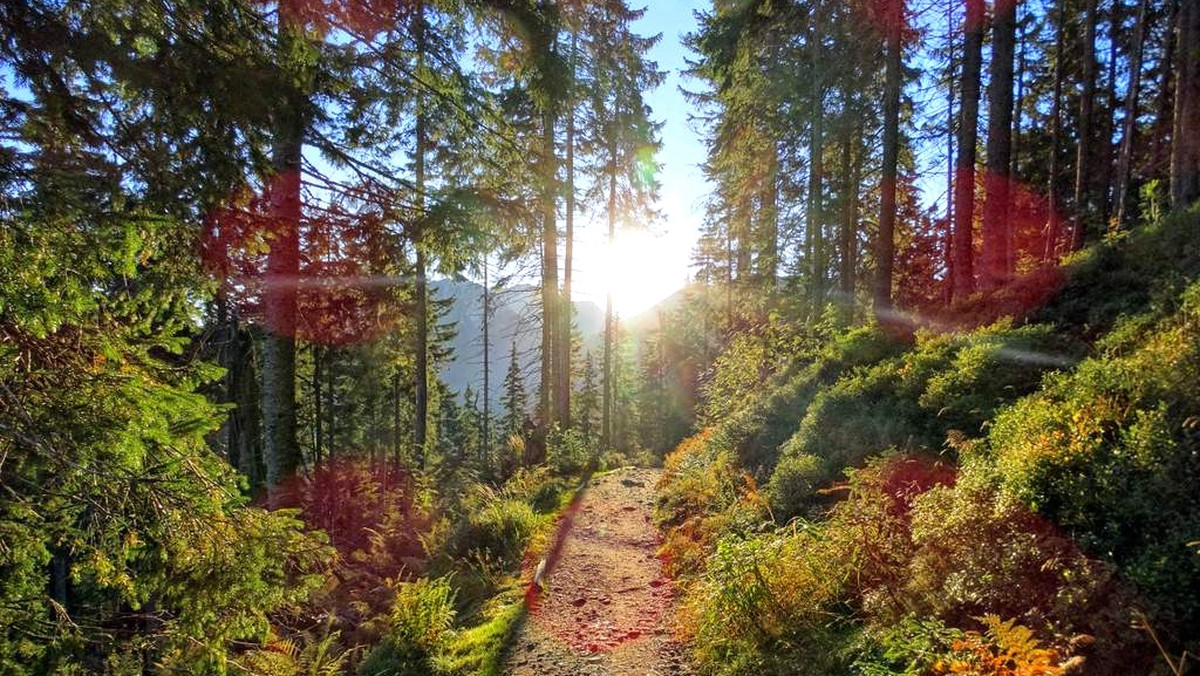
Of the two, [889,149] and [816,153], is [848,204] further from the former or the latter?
[889,149]

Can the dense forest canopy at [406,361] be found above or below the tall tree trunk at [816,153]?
below

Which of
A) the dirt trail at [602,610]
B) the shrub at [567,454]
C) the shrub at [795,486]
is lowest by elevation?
the shrub at [567,454]

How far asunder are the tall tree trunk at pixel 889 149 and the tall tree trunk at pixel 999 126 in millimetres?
1622

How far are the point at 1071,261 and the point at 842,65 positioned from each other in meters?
7.32

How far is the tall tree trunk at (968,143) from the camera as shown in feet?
33.6

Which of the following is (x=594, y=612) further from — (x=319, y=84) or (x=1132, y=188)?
(x=1132, y=188)

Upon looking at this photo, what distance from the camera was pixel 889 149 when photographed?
11438 millimetres

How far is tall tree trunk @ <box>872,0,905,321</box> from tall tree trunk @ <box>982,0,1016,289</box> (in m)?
1.62

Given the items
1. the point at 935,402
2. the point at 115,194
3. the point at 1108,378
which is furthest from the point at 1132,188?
the point at 115,194

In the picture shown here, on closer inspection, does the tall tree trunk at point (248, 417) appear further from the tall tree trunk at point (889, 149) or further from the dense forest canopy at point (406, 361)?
the tall tree trunk at point (889, 149)

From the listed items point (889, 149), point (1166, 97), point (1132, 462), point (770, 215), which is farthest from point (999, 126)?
point (1166, 97)

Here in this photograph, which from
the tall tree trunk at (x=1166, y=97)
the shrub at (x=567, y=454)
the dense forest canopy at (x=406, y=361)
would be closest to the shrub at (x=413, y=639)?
the dense forest canopy at (x=406, y=361)

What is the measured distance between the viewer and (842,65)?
12.8 metres

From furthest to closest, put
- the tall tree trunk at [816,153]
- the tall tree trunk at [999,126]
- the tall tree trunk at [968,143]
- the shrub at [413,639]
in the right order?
the tall tree trunk at [816,153] → the tall tree trunk at [968,143] → the tall tree trunk at [999,126] → the shrub at [413,639]
